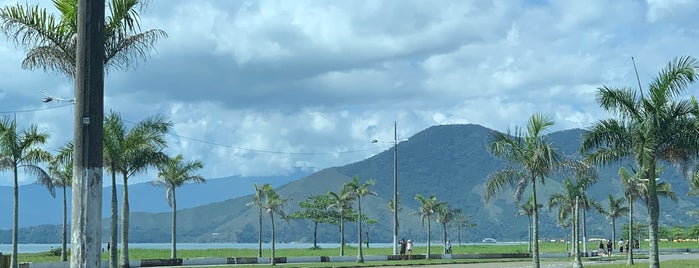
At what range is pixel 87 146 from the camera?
27.6 feet

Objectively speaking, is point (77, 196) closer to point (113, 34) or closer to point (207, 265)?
point (113, 34)

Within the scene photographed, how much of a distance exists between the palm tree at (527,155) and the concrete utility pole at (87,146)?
91.5 ft

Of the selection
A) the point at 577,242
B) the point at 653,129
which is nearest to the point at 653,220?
the point at 653,129

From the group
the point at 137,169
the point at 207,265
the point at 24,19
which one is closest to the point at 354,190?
the point at 207,265

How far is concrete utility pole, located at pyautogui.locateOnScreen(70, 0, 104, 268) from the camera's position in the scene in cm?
837

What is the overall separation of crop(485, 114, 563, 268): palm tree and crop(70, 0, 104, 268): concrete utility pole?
27.9 m

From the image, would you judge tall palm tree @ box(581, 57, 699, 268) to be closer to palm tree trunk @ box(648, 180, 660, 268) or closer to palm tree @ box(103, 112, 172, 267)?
palm tree trunk @ box(648, 180, 660, 268)

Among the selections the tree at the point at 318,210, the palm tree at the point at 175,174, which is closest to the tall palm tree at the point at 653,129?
the palm tree at the point at 175,174

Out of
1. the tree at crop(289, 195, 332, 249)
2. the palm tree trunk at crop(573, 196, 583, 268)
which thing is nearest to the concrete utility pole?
the palm tree trunk at crop(573, 196, 583, 268)

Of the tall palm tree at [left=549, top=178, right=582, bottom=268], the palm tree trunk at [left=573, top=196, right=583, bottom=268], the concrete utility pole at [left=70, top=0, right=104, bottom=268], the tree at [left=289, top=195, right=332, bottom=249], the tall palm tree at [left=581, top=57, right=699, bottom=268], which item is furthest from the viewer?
the tree at [left=289, top=195, right=332, bottom=249]

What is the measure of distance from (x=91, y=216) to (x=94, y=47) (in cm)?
169

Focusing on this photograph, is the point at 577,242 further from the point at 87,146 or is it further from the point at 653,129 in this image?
the point at 87,146

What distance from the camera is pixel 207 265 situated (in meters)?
57.6

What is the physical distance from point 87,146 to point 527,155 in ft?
96.2
